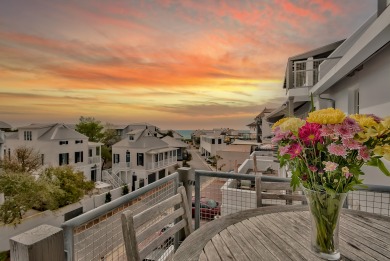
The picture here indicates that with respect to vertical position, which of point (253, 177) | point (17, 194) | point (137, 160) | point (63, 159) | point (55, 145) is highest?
point (253, 177)

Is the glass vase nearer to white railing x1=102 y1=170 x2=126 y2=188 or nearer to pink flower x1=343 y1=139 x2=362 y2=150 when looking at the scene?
pink flower x1=343 y1=139 x2=362 y2=150

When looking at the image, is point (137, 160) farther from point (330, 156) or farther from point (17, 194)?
point (330, 156)

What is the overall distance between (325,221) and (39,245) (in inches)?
49.9

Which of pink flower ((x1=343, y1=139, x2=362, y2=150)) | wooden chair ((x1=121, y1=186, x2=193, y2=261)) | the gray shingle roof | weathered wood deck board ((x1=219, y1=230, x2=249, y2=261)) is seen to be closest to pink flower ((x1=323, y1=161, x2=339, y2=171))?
pink flower ((x1=343, y1=139, x2=362, y2=150))

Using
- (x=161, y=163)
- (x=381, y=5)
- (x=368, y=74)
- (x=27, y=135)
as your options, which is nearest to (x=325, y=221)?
(x=381, y=5)

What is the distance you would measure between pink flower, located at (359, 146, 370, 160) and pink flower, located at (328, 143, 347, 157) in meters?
0.08

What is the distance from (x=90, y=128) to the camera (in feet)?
89.5

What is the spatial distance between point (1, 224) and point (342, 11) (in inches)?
587

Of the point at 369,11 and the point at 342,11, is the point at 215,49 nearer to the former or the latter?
the point at 342,11

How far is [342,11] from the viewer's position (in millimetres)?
6703

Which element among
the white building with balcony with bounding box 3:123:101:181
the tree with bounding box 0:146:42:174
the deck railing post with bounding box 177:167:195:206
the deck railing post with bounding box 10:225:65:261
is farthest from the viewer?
the white building with balcony with bounding box 3:123:101:181

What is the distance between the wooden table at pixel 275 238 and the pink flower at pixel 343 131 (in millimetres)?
635

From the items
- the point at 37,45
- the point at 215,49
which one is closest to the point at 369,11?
the point at 215,49

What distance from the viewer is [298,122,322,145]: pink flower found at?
1147 mm
